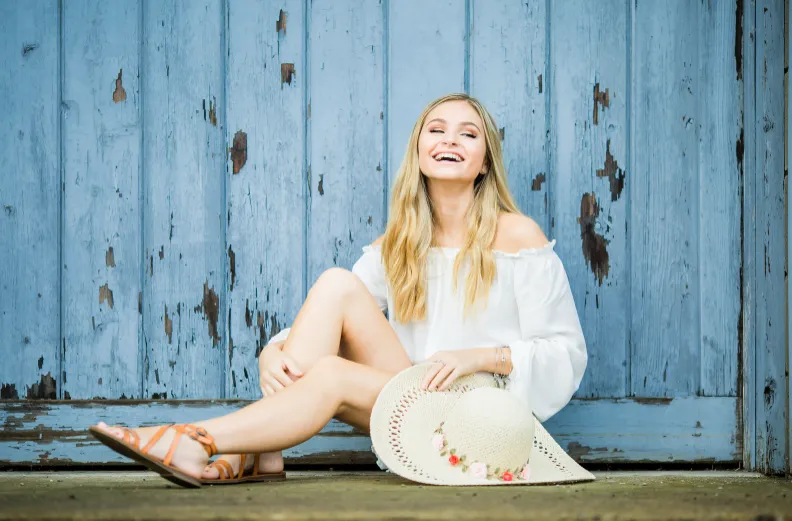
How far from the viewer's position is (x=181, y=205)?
6.32ft

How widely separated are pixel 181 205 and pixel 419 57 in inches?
26.3

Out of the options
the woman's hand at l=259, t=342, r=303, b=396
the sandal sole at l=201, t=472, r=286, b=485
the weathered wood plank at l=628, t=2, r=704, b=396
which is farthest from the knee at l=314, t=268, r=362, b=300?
the weathered wood plank at l=628, t=2, r=704, b=396

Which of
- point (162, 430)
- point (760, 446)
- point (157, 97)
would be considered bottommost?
point (760, 446)

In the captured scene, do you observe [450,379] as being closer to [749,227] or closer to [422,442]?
[422,442]

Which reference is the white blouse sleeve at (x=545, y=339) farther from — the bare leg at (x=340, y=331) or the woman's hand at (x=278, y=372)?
the woman's hand at (x=278, y=372)

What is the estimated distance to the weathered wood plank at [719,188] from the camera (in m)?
1.92

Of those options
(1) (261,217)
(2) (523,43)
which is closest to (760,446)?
(2) (523,43)

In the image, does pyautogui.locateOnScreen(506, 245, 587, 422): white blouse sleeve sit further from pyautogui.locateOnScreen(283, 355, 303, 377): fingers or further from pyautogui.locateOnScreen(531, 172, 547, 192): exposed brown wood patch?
pyautogui.locateOnScreen(283, 355, 303, 377): fingers

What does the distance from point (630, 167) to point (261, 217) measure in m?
0.89

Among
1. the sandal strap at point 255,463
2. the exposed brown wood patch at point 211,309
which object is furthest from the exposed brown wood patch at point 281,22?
Answer: the sandal strap at point 255,463

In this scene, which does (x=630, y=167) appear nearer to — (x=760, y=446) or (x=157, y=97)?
(x=760, y=446)

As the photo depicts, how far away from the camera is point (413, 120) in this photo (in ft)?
6.34

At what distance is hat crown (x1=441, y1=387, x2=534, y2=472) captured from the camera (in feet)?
4.59

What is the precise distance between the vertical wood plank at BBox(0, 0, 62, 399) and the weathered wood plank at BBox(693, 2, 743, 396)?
153cm
